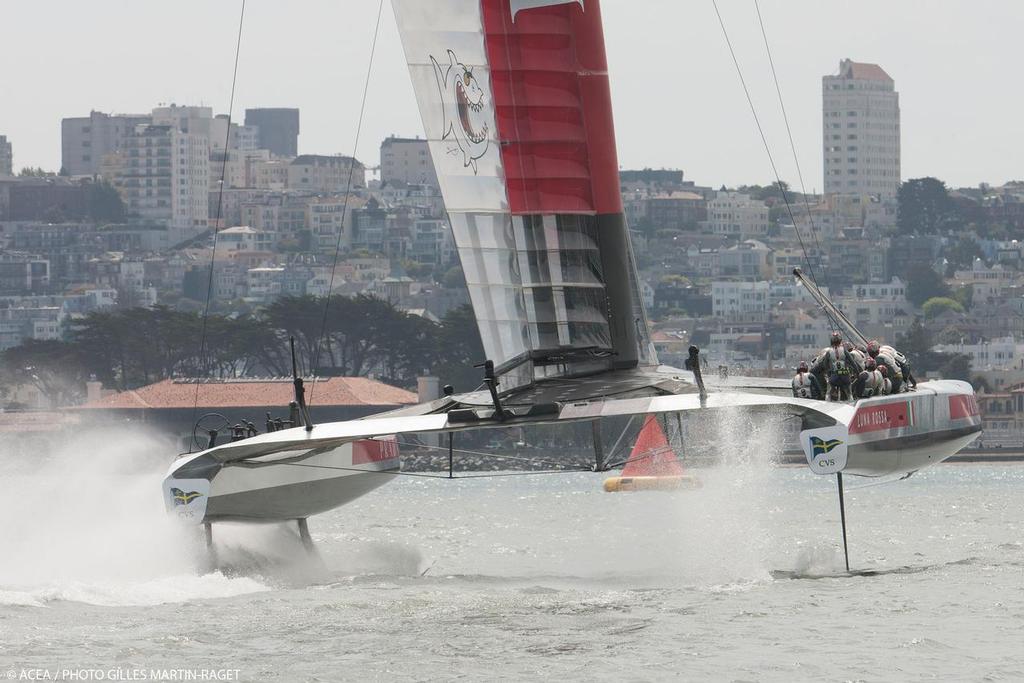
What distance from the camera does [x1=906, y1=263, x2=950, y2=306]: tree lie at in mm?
101562

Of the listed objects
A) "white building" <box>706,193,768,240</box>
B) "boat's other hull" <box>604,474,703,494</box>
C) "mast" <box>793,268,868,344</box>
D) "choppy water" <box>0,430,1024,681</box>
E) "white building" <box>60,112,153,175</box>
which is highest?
"white building" <box>60,112,153,175</box>

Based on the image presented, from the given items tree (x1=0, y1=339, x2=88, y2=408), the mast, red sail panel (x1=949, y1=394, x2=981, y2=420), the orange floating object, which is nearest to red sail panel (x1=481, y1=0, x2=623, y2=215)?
the mast

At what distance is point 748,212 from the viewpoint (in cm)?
13412

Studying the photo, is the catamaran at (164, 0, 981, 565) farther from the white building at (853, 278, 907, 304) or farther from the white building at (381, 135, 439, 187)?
the white building at (381, 135, 439, 187)

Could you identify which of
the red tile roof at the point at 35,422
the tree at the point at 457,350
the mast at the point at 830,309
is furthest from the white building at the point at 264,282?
the mast at the point at 830,309

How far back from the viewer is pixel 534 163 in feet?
39.2

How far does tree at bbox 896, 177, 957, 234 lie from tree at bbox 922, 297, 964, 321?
65.9 ft

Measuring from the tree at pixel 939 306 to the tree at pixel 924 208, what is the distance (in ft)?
65.9

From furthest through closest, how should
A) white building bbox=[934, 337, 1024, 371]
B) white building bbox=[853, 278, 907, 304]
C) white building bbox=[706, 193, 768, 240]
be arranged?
white building bbox=[706, 193, 768, 240] → white building bbox=[853, 278, 907, 304] → white building bbox=[934, 337, 1024, 371]

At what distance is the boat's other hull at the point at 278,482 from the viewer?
11.1 meters

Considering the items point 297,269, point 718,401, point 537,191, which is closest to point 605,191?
point 537,191

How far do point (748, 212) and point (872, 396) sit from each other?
12406 cm

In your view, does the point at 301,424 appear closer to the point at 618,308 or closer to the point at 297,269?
the point at 618,308

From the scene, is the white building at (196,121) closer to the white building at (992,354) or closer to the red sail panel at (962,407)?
the white building at (992,354)
